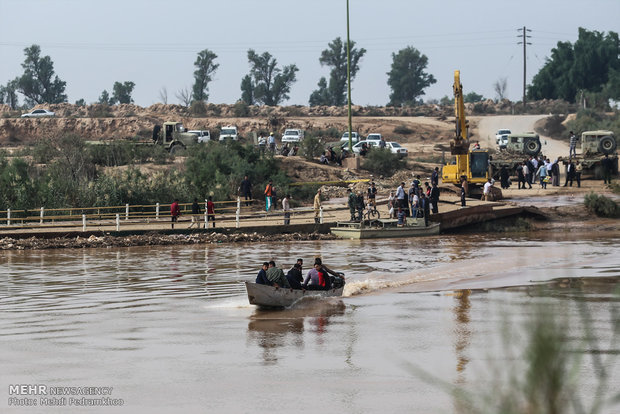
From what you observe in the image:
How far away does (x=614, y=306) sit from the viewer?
18.4 meters

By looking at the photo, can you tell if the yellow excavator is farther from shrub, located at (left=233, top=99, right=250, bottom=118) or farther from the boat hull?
shrub, located at (left=233, top=99, right=250, bottom=118)

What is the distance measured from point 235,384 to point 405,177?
40114mm

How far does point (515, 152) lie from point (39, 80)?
275 ft

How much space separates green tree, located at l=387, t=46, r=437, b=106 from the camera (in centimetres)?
13250

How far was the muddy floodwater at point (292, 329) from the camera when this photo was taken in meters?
12.3

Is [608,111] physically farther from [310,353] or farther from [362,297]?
[310,353]

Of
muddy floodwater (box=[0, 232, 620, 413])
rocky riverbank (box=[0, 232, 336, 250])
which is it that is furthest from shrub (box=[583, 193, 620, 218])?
rocky riverbank (box=[0, 232, 336, 250])

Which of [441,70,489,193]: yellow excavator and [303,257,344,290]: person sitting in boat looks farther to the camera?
[441,70,489,193]: yellow excavator

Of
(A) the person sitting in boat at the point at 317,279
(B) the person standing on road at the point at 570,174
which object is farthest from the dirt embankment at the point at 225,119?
(A) the person sitting in boat at the point at 317,279

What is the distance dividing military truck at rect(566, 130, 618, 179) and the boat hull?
58.4 feet

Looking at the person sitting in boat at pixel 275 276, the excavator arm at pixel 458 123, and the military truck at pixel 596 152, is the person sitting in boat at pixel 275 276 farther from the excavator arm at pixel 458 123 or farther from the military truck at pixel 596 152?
the military truck at pixel 596 152

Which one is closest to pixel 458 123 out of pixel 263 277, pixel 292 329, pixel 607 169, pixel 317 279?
pixel 607 169

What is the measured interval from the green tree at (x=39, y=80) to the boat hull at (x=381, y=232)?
323ft

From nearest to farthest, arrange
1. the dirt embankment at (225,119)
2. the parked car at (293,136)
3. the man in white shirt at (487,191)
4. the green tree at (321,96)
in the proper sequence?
the man in white shirt at (487,191) → the parked car at (293,136) → the dirt embankment at (225,119) → the green tree at (321,96)
